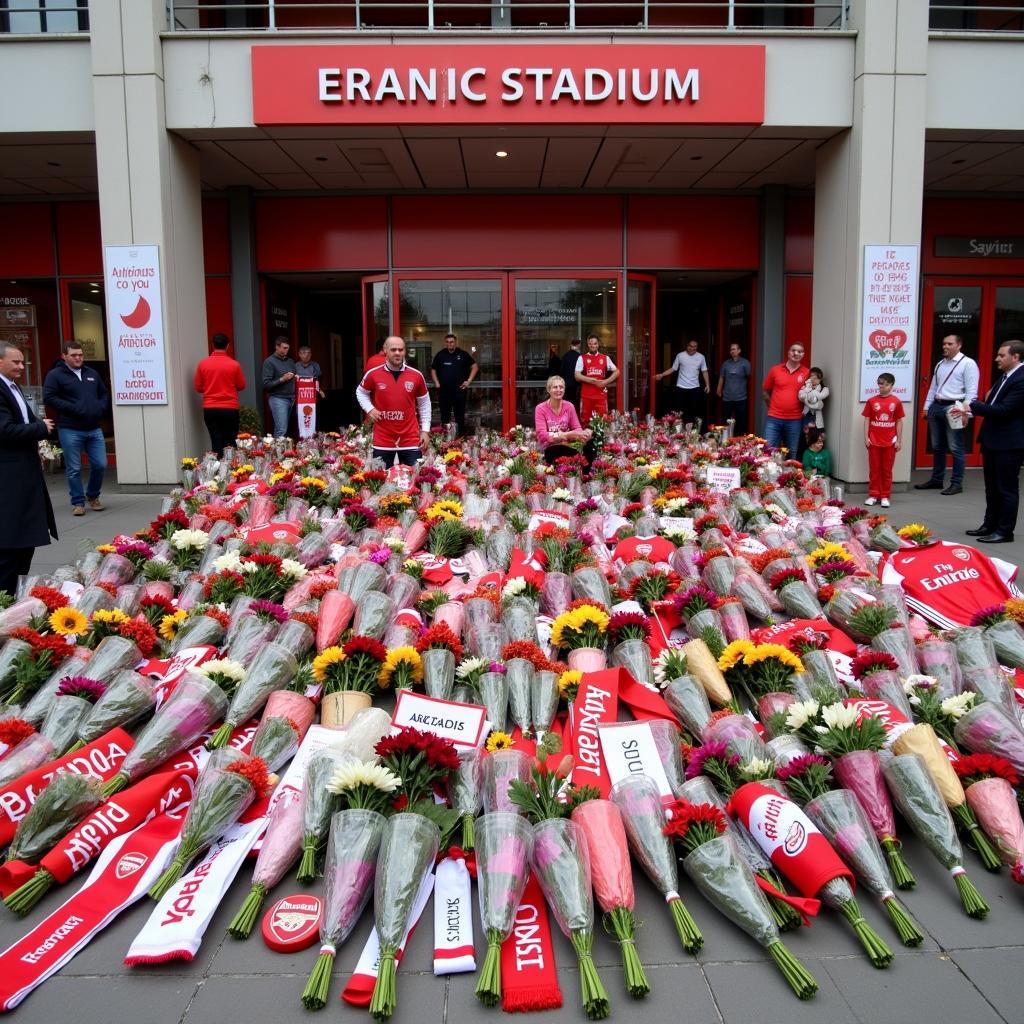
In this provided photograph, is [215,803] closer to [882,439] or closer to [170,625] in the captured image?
[170,625]

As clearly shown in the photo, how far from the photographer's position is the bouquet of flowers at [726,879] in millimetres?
1985

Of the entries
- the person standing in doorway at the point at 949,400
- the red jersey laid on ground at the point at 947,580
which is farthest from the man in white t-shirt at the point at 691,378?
the red jersey laid on ground at the point at 947,580

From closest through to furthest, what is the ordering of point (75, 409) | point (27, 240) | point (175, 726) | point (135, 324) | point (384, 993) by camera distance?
point (384, 993), point (175, 726), point (75, 409), point (135, 324), point (27, 240)

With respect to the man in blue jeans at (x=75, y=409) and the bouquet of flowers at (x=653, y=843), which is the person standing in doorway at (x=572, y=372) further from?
the bouquet of flowers at (x=653, y=843)

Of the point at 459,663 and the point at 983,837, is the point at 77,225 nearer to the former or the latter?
the point at 459,663

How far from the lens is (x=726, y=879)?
2.14m

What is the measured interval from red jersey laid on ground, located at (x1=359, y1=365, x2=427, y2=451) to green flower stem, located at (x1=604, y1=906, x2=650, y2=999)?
18.9 ft

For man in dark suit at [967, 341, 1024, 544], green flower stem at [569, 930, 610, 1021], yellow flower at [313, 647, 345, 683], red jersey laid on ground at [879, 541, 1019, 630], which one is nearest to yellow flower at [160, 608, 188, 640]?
yellow flower at [313, 647, 345, 683]

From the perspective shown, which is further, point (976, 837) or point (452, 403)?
point (452, 403)

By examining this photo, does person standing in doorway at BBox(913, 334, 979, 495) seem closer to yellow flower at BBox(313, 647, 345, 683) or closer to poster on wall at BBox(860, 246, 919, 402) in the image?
poster on wall at BBox(860, 246, 919, 402)

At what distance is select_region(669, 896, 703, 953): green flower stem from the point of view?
2.06 m

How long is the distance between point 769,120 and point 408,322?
5778mm

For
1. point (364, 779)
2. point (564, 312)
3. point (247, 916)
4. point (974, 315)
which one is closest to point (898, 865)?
point (364, 779)

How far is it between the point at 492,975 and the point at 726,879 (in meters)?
0.61
